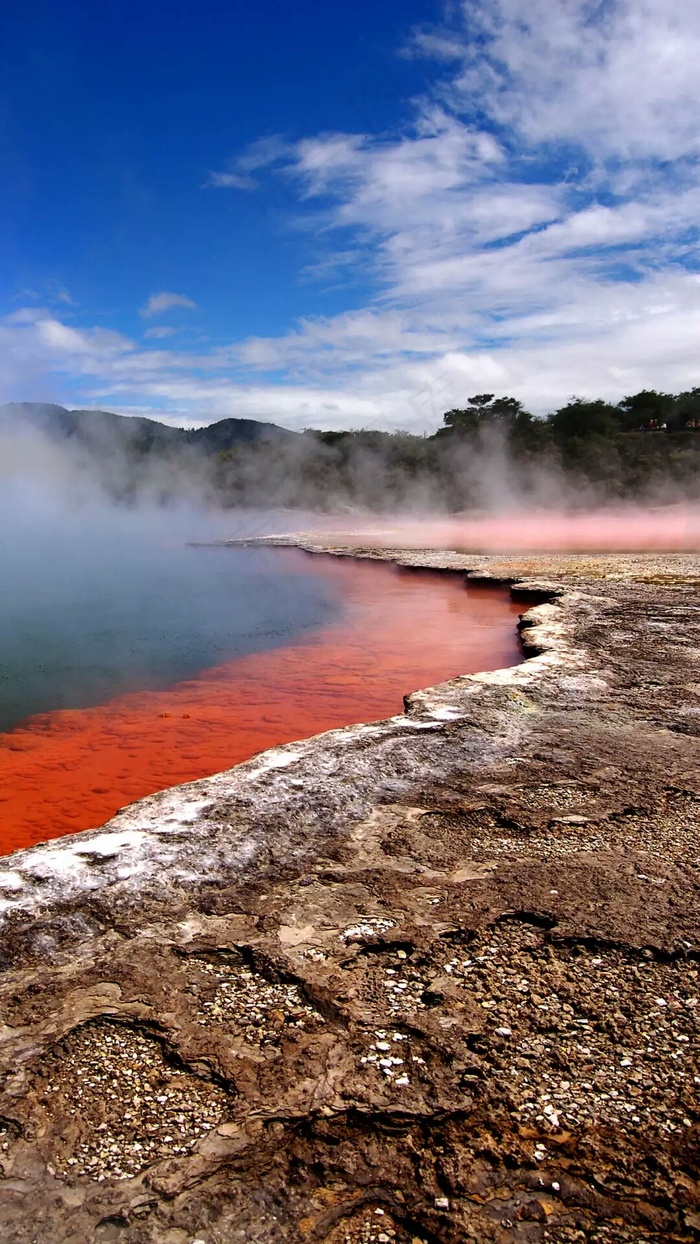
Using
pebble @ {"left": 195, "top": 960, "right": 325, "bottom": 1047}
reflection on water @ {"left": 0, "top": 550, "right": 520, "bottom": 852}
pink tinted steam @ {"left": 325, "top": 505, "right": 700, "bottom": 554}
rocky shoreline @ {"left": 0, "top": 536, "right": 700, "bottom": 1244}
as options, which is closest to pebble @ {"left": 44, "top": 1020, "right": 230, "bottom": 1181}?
rocky shoreline @ {"left": 0, "top": 536, "right": 700, "bottom": 1244}

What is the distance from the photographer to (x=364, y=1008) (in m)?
2.30

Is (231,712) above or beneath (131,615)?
beneath

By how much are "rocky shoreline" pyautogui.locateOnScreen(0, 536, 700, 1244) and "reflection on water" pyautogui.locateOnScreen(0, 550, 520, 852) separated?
1.47 meters

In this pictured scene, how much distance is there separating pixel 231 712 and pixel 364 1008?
15.8ft

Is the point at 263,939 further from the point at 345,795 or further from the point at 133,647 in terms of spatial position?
the point at 133,647

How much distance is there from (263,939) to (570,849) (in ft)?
4.49

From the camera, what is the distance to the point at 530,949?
8.38 ft

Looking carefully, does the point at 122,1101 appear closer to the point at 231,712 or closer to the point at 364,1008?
the point at 364,1008

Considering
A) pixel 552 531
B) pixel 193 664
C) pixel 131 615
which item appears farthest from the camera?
pixel 552 531

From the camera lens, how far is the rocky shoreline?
1720 mm

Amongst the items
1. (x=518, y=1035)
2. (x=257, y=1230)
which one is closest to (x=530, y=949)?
(x=518, y=1035)

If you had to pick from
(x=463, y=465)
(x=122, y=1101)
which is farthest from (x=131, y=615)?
(x=463, y=465)

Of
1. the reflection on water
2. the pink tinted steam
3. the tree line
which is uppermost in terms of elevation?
the tree line

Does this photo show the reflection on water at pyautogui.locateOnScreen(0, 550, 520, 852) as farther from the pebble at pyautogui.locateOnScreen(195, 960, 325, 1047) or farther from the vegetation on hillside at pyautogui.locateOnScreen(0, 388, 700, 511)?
the vegetation on hillside at pyautogui.locateOnScreen(0, 388, 700, 511)
